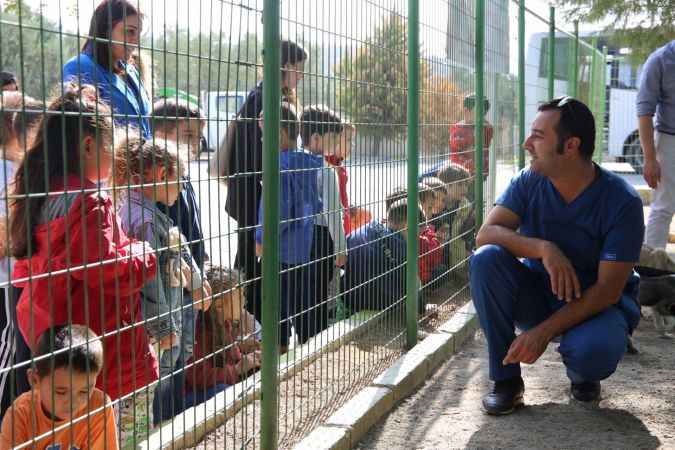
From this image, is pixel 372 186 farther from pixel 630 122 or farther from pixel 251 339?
pixel 630 122

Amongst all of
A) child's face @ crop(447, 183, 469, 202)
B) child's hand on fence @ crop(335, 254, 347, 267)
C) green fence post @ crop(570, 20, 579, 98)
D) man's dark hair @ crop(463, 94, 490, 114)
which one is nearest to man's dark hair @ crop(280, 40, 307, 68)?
child's hand on fence @ crop(335, 254, 347, 267)

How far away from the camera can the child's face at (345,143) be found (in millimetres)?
4102

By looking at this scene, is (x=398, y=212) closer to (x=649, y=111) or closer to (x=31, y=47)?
(x=649, y=111)

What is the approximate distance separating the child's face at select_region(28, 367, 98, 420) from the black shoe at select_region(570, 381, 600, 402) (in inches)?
100

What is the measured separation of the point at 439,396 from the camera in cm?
464

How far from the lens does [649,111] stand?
658 cm

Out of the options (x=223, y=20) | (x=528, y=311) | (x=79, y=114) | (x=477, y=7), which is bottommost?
(x=528, y=311)

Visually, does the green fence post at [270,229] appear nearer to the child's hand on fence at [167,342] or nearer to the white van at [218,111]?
the white van at [218,111]

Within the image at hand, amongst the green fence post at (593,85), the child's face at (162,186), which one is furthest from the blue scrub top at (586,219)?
the green fence post at (593,85)

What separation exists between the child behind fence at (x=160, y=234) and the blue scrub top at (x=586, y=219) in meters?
1.88

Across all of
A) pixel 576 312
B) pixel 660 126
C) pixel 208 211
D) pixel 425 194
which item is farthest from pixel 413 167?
pixel 660 126

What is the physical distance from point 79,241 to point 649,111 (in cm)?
496

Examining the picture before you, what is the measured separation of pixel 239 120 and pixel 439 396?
203 centimetres

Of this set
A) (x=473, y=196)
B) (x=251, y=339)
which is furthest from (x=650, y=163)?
(x=251, y=339)
